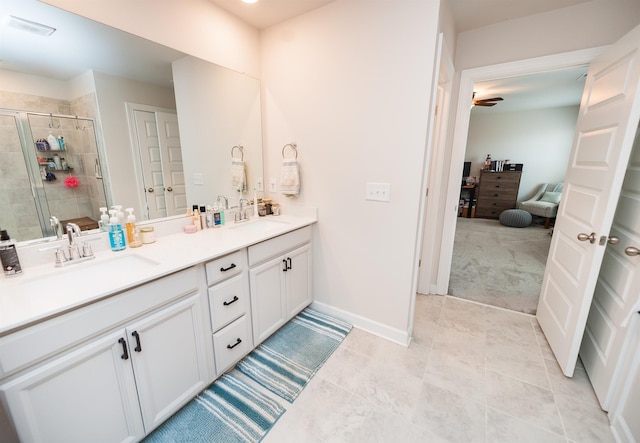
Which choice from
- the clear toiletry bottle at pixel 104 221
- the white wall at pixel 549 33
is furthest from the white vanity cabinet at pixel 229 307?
the white wall at pixel 549 33

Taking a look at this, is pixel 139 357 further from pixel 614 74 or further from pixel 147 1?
pixel 614 74

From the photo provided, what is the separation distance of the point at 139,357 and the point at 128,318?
7.9 inches

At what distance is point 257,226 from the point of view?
2191mm

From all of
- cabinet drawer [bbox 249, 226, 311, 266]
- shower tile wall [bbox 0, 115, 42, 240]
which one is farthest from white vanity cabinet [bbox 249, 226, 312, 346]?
shower tile wall [bbox 0, 115, 42, 240]

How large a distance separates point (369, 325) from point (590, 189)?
67.0 inches

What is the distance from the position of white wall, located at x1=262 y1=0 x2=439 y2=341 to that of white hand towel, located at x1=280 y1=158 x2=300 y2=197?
0.23 feet

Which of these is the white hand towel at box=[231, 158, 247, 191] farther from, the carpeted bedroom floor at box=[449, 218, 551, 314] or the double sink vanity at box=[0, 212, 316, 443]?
the carpeted bedroom floor at box=[449, 218, 551, 314]

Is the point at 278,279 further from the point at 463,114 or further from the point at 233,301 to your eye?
the point at 463,114

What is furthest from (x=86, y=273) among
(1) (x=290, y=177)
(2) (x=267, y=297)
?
(1) (x=290, y=177)

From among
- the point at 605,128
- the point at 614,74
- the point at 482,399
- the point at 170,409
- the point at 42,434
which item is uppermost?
the point at 614,74

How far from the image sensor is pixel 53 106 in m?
1.29

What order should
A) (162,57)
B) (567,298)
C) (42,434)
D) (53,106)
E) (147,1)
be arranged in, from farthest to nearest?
(567,298), (162,57), (147,1), (53,106), (42,434)

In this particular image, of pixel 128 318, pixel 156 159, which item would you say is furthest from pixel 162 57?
pixel 128 318

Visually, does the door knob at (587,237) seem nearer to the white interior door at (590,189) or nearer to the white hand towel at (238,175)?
the white interior door at (590,189)
